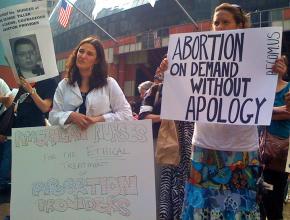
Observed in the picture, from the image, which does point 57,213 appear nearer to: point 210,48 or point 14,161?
point 14,161

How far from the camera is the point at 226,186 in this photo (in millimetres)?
2547

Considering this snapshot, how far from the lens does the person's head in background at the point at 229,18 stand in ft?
8.46

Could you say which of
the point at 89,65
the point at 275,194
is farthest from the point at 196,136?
the point at 275,194

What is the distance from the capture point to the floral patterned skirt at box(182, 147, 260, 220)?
252 cm

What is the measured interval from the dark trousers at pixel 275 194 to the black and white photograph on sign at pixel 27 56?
2165 mm

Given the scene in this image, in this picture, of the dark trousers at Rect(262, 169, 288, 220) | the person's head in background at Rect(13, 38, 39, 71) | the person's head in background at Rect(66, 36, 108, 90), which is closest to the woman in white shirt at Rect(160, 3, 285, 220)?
the person's head in background at Rect(66, 36, 108, 90)

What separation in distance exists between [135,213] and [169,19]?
14611mm

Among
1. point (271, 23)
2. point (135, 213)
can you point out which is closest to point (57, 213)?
point (135, 213)

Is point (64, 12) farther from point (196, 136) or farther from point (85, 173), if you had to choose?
point (196, 136)

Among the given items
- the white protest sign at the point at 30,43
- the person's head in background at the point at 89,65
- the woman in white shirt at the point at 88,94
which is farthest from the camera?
the white protest sign at the point at 30,43

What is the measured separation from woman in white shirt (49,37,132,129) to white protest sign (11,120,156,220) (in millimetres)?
100

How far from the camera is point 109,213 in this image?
2840 mm

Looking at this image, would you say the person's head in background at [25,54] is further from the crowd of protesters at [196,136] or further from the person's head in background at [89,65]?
the person's head in background at [89,65]

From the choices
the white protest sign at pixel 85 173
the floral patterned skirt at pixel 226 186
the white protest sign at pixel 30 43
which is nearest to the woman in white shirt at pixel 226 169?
the floral patterned skirt at pixel 226 186
